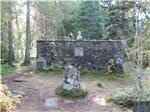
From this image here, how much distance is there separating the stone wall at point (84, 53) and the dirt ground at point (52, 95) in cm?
159

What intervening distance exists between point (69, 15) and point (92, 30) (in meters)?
2.39

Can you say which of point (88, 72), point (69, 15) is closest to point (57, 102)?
point (88, 72)

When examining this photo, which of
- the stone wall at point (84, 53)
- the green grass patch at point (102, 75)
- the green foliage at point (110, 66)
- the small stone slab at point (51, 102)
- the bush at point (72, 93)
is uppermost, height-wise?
the stone wall at point (84, 53)

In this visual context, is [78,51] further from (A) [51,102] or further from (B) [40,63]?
(A) [51,102]

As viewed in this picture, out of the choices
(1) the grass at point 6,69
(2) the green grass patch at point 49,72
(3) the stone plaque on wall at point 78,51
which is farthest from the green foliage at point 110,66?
(1) the grass at point 6,69

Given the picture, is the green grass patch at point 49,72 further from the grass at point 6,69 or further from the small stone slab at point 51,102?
the small stone slab at point 51,102

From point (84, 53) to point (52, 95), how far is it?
5164mm

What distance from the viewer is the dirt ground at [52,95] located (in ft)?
29.4

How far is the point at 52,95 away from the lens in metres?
10.3

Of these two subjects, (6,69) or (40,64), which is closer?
(40,64)

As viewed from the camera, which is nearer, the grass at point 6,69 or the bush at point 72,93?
the bush at point 72,93

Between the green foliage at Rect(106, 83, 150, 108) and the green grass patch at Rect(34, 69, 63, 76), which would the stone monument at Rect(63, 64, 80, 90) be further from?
the green grass patch at Rect(34, 69, 63, 76)

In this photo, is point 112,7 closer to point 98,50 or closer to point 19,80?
point 98,50

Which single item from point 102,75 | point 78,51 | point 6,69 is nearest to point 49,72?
point 78,51
